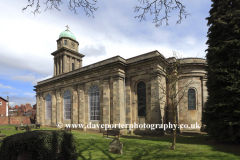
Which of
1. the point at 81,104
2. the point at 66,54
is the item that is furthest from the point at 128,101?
the point at 66,54

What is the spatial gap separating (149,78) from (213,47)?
7.26 m

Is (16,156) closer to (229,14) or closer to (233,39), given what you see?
(233,39)

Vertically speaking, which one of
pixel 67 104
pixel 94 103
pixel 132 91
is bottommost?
pixel 67 104

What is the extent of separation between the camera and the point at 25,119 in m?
43.0

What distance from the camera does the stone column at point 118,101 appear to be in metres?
18.3

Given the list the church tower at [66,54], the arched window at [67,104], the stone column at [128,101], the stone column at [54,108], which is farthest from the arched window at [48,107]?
the stone column at [128,101]

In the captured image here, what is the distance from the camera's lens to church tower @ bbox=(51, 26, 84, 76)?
1327 inches

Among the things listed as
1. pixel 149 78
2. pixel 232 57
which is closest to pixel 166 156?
pixel 232 57

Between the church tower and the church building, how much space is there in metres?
8.45

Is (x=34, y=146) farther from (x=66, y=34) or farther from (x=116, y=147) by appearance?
(x=66, y=34)

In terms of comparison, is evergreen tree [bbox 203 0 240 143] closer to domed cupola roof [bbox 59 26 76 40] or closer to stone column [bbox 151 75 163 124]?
stone column [bbox 151 75 163 124]

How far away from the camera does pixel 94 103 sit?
21969 mm

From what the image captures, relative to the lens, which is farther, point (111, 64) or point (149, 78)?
point (111, 64)

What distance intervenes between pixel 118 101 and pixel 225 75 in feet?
36.8
